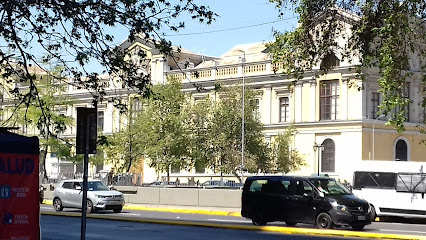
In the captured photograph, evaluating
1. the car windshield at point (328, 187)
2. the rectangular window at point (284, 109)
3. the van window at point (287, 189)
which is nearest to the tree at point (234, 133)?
the rectangular window at point (284, 109)

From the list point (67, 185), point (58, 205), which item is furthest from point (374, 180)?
point (58, 205)

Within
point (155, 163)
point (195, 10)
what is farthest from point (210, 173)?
point (195, 10)

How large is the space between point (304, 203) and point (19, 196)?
15461 millimetres

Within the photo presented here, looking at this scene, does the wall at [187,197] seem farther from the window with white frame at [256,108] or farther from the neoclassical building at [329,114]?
the window with white frame at [256,108]

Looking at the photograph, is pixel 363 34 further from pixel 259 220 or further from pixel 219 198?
pixel 219 198

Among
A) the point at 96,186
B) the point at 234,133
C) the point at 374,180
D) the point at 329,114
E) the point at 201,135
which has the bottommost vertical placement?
the point at 96,186

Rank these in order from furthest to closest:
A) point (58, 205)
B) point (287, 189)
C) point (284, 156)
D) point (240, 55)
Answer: point (240, 55), point (284, 156), point (58, 205), point (287, 189)

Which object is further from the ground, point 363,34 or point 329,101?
point 329,101

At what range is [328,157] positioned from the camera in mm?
65875

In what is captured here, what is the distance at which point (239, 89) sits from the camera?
2452 inches

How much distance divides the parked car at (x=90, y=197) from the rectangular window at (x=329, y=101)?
112 feet

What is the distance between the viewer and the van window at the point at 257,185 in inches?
1054

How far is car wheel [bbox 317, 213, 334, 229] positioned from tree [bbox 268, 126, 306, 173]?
38.0m

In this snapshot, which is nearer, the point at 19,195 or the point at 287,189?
the point at 19,195
